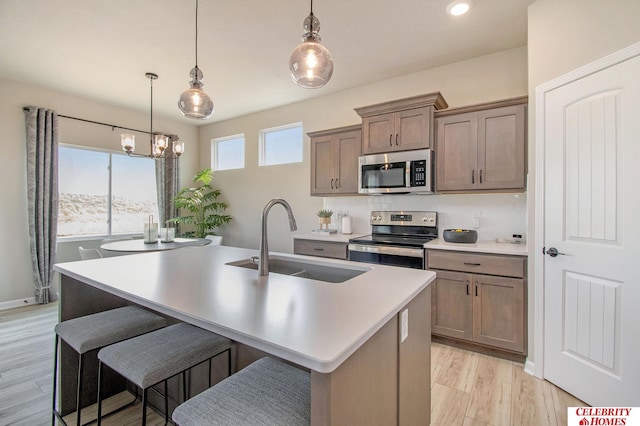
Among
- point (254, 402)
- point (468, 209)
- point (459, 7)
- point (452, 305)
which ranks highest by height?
point (459, 7)

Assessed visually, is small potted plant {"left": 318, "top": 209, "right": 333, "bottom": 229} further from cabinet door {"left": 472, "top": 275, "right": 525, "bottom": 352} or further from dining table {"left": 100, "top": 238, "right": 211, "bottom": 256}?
cabinet door {"left": 472, "top": 275, "right": 525, "bottom": 352}

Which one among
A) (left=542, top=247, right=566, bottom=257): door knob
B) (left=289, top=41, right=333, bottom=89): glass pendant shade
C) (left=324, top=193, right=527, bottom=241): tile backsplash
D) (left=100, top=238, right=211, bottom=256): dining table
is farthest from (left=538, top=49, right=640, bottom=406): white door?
(left=100, top=238, right=211, bottom=256): dining table

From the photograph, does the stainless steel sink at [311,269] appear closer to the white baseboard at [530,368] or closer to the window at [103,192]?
the white baseboard at [530,368]

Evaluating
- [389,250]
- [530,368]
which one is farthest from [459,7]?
[530,368]

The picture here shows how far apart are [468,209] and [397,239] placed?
2.59ft

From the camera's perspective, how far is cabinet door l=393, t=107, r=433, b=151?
2.92 metres

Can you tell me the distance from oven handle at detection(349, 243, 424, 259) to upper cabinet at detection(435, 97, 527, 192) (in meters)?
0.68

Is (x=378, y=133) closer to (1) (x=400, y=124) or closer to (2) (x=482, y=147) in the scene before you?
(1) (x=400, y=124)

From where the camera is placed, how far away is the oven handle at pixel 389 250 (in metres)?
2.77

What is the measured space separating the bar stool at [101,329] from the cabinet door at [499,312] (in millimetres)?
2380

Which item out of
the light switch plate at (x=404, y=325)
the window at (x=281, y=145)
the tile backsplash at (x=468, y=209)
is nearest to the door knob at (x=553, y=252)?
the tile backsplash at (x=468, y=209)

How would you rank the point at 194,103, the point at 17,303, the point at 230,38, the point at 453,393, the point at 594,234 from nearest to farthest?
the point at 594,234, the point at 453,393, the point at 194,103, the point at 230,38, the point at 17,303

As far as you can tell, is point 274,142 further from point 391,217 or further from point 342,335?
point 342,335

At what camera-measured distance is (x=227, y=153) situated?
5.53 metres
